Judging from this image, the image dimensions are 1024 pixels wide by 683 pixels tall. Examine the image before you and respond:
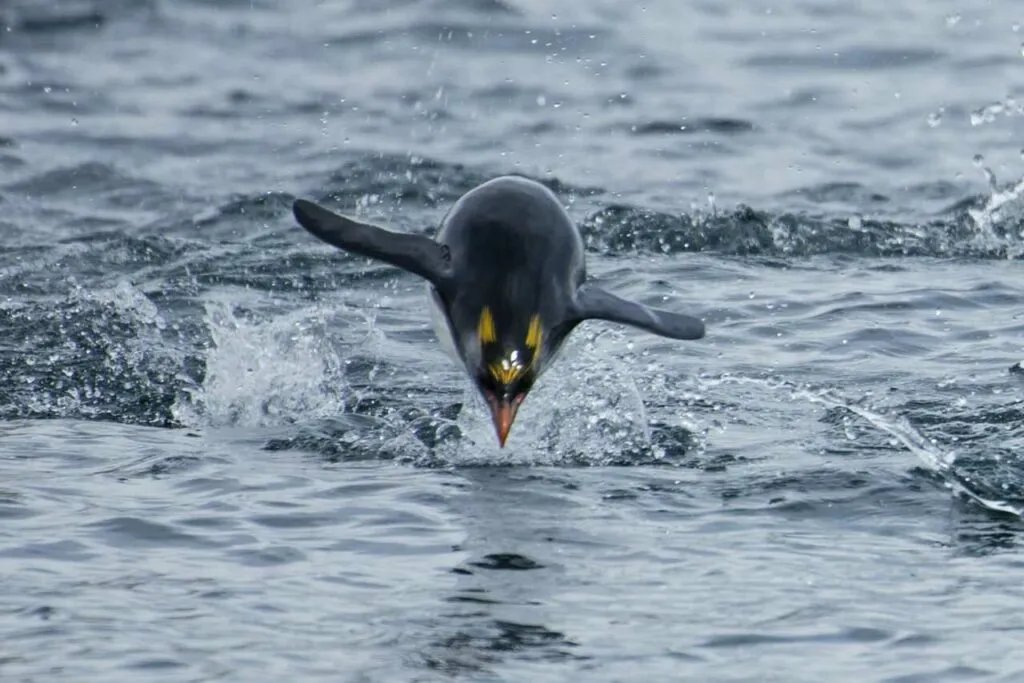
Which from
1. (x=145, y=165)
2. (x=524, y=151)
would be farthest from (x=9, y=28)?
(x=524, y=151)

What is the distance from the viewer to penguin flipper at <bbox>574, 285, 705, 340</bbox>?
255 inches

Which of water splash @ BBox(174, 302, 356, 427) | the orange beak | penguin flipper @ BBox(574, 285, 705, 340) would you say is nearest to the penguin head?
the orange beak

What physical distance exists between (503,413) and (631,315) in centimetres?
58

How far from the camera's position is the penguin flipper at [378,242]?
21.2ft

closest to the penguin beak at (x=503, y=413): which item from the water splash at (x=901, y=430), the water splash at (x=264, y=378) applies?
the water splash at (x=264, y=378)

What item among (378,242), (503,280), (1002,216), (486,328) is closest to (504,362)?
(486,328)

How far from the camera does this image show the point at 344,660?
489cm

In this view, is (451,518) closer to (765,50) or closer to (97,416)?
(97,416)

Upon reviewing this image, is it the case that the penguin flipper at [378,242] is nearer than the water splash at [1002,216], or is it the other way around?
the penguin flipper at [378,242]

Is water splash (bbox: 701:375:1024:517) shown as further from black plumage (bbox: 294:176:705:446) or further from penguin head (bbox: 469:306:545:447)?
penguin head (bbox: 469:306:545:447)

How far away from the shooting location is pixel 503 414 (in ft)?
20.4

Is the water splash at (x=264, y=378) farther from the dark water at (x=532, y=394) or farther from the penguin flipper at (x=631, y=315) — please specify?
the penguin flipper at (x=631, y=315)

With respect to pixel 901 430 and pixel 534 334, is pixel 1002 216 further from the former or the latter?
pixel 534 334

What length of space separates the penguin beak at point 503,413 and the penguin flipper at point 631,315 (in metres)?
0.41
